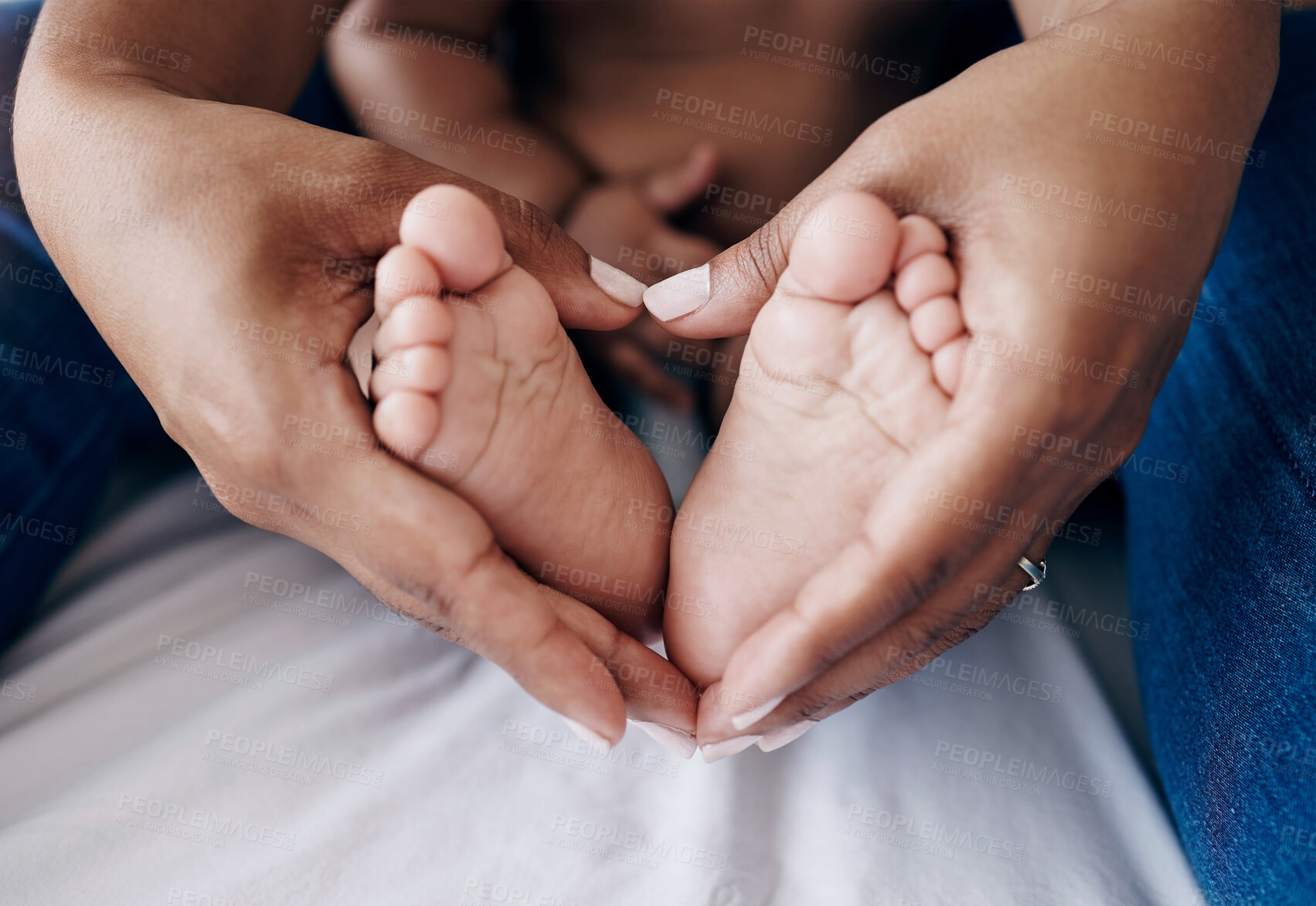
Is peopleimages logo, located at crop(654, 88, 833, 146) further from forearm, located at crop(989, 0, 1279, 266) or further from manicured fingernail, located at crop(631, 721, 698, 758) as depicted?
manicured fingernail, located at crop(631, 721, 698, 758)

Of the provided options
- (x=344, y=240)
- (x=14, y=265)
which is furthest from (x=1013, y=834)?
(x=14, y=265)

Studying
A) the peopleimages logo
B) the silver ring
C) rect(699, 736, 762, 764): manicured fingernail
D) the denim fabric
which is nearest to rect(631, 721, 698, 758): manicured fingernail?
rect(699, 736, 762, 764): manicured fingernail

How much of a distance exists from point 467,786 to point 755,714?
0.25 meters

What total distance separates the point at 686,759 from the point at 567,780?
100 millimetres

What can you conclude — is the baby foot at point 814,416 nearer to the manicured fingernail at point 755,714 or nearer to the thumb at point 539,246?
the manicured fingernail at point 755,714

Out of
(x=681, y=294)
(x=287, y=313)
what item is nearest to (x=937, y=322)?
(x=681, y=294)

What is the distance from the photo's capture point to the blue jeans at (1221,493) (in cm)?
55

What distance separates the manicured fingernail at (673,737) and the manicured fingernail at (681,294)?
31 centimetres

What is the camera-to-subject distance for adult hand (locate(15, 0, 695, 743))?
510 mm

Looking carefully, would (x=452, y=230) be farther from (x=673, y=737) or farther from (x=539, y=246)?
(x=673, y=737)

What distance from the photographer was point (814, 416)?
0.57m

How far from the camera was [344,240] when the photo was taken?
55 cm

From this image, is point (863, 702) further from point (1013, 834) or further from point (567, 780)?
point (567, 780)

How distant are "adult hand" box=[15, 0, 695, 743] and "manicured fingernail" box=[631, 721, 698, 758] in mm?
20
